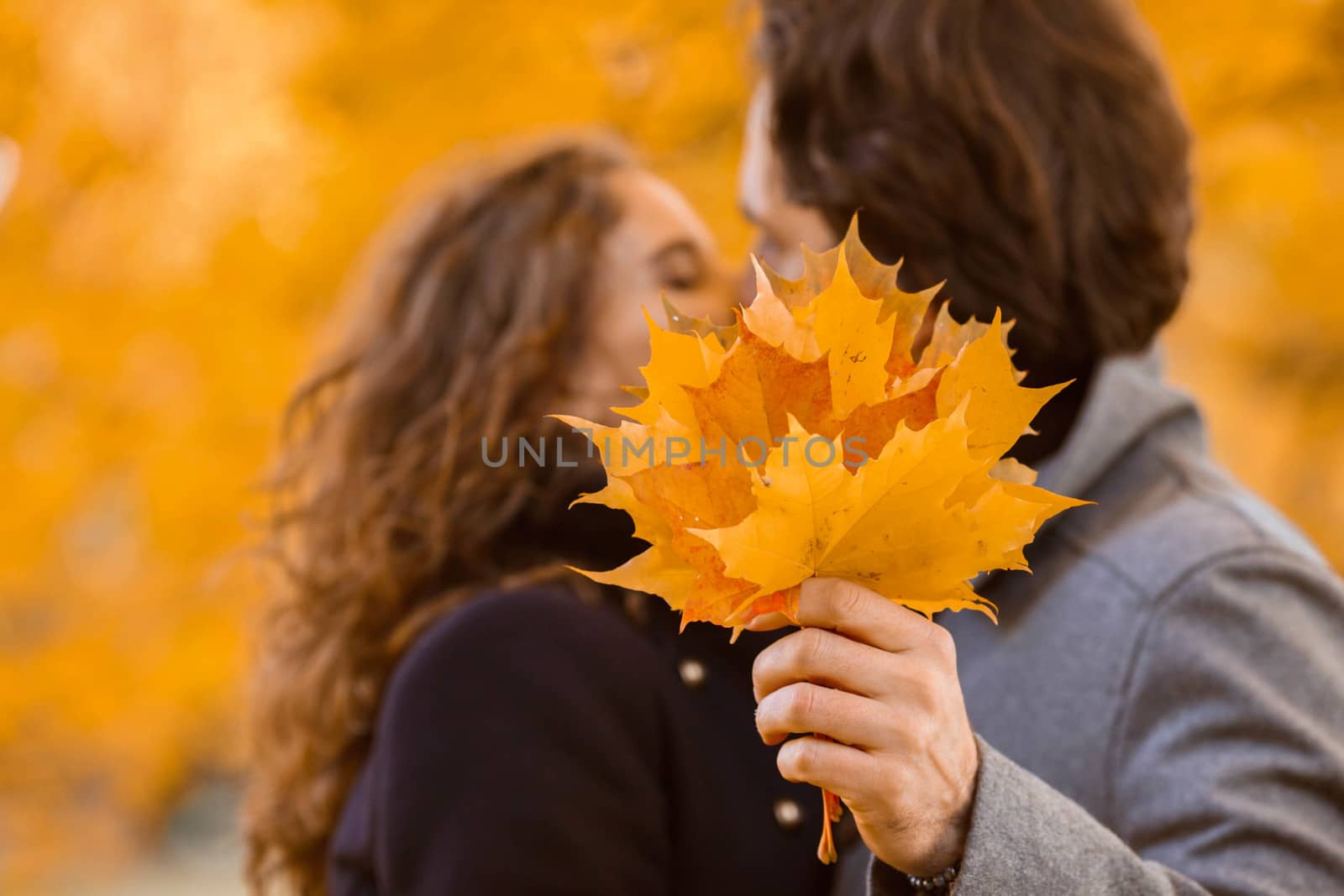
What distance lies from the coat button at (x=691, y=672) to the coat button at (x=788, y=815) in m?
0.18

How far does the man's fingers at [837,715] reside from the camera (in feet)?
2.13

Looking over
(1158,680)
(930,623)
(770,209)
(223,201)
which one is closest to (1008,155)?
(770,209)

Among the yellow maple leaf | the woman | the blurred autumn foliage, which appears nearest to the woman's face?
the woman

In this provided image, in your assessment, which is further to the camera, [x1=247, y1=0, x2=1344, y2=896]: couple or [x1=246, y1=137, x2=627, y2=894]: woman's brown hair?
[x1=246, y1=137, x2=627, y2=894]: woman's brown hair

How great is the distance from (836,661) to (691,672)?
0.72 m

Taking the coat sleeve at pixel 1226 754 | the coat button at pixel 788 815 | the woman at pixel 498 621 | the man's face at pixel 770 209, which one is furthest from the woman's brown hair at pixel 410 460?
the coat sleeve at pixel 1226 754

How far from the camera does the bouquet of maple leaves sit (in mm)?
618

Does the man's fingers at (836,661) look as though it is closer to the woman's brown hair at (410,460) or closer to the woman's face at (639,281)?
the woman's brown hair at (410,460)

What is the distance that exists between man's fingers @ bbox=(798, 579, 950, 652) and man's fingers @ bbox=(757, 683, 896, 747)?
38 mm

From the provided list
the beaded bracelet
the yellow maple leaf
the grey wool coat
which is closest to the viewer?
the yellow maple leaf

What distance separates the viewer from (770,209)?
1381 mm

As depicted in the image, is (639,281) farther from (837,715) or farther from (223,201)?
(223,201)

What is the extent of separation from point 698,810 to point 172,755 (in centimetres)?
299

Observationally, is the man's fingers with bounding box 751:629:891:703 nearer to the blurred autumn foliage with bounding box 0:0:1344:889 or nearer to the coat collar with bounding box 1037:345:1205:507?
the coat collar with bounding box 1037:345:1205:507
